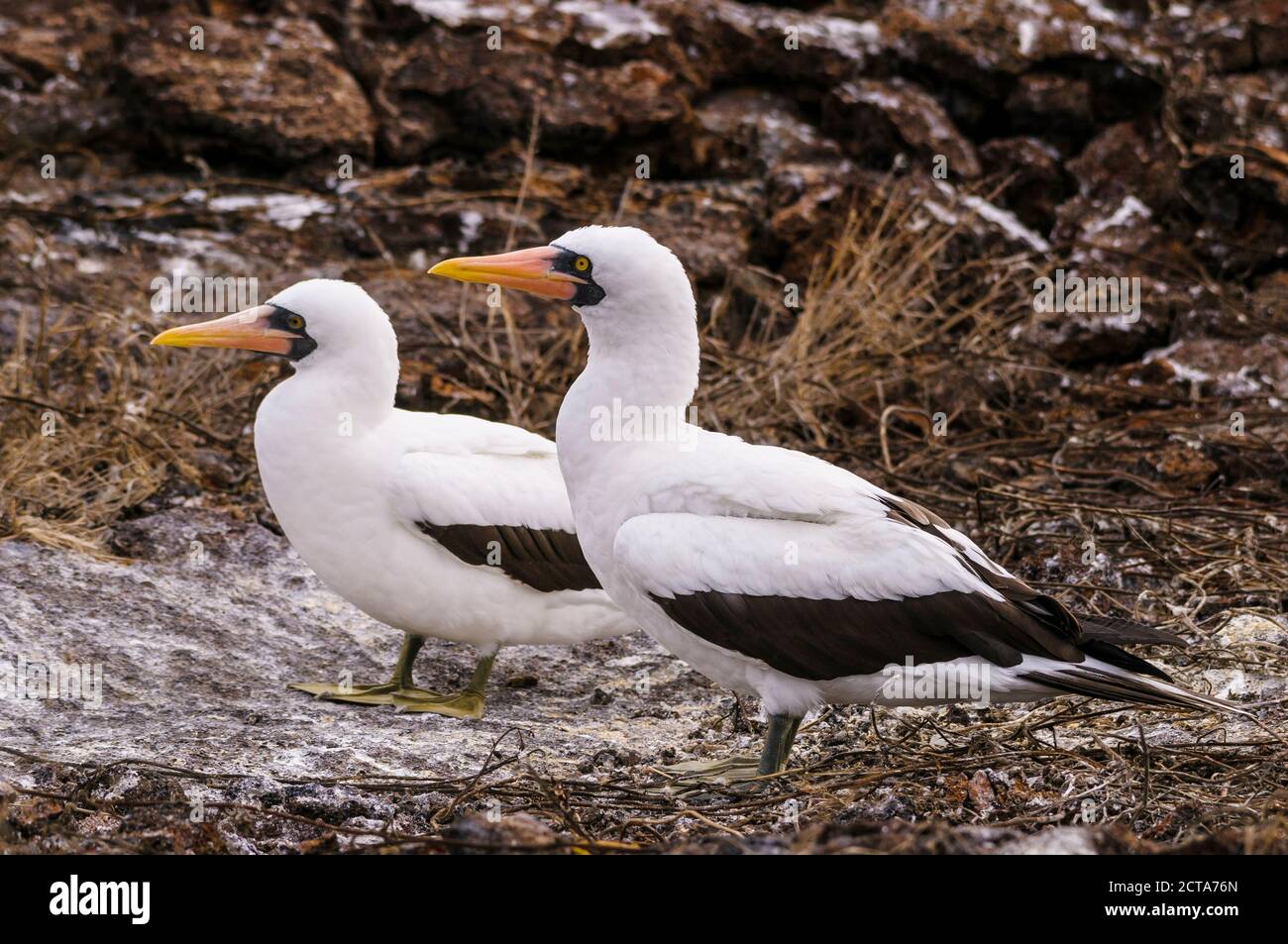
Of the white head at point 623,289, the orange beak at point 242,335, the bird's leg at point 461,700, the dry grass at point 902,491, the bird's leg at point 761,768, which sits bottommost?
the bird's leg at point 461,700

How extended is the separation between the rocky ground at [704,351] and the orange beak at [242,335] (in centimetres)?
103

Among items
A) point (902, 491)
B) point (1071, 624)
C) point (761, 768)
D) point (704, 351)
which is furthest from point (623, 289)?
point (704, 351)

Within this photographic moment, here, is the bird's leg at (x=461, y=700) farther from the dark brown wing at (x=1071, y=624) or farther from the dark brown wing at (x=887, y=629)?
the dark brown wing at (x=1071, y=624)

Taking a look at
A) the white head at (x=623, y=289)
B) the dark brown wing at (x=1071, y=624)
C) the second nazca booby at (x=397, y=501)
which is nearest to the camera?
the dark brown wing at (x=1071, y=624)

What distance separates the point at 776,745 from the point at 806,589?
0.48 metres

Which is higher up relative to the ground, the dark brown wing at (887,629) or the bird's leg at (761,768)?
the dark brown wing at (887,629)

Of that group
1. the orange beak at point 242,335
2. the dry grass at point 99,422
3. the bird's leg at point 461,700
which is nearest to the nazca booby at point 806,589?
the bird's leg at point 461,700

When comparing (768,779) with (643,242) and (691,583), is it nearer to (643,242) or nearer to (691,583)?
(691,583)

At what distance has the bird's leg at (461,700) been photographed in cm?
505

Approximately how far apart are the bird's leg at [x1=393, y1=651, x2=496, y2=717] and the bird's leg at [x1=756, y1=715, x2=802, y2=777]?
3.91 feet

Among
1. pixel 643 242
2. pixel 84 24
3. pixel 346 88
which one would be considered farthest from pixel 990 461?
pixel 84 24

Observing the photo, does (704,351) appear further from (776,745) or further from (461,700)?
(776,745)

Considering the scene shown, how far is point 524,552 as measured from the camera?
16.6 ft

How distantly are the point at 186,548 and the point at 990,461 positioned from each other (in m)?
3.49
